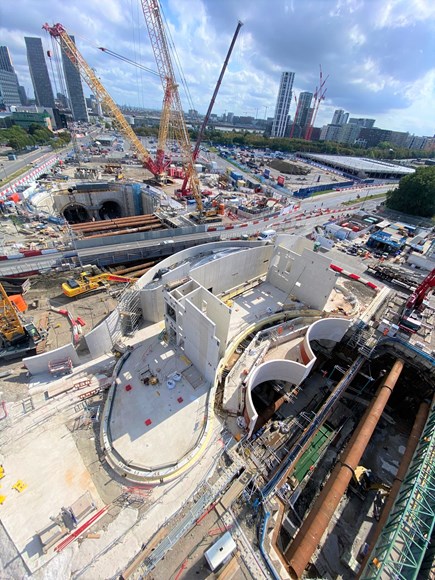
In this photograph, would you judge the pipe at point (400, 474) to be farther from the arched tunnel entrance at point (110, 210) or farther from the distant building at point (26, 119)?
the distant building at point (26, 119)

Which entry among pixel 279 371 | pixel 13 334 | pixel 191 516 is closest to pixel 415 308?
pixel 279 371

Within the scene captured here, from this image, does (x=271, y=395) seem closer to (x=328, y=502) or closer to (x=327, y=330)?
(x=327, y=330)

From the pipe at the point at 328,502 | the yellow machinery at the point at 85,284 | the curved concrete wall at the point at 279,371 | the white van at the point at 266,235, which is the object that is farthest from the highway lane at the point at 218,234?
the pipe at the point at 328,502

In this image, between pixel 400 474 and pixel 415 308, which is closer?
pixel 400 474

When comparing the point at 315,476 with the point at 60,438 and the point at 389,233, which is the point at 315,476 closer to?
the point at 60,438

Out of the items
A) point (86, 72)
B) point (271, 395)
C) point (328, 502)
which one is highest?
point (86, 72)

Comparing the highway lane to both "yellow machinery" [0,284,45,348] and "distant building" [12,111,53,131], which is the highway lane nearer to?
"yellow machinery" [0,284,45,348]

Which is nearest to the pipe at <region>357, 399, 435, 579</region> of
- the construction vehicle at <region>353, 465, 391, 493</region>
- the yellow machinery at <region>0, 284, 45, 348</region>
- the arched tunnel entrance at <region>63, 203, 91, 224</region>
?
the construction vehicle at <region>353, 465, 391, 493</region>
